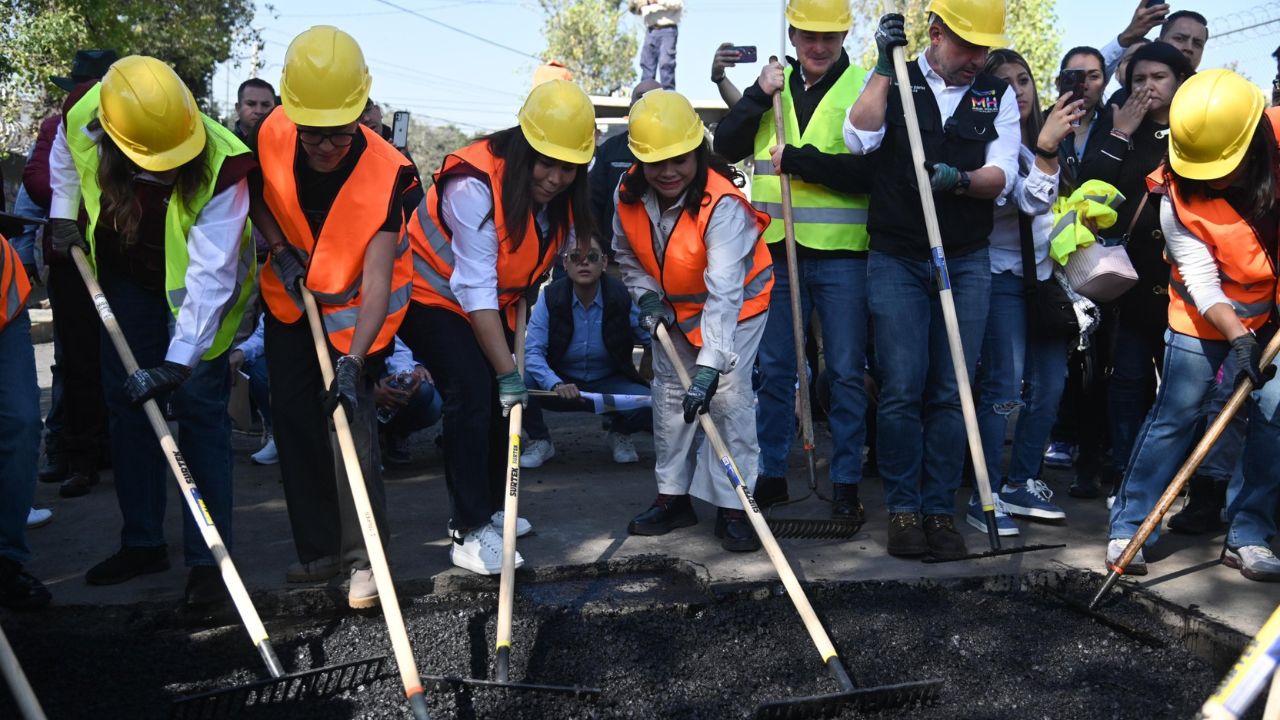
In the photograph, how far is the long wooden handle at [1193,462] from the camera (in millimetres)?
3686

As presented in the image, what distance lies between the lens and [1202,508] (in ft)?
15.1

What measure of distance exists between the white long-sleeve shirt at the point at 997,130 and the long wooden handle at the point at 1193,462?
1081 mm

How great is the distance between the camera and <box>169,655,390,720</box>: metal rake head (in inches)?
116

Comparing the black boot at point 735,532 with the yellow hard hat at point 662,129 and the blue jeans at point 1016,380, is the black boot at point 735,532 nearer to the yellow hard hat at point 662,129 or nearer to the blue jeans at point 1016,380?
the blue jeans at point 1016,380

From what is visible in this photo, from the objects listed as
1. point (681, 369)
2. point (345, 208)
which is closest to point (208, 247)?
point (345, 208)

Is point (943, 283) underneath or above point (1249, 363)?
above

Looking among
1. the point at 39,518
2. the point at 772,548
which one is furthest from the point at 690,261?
the point at 39,518

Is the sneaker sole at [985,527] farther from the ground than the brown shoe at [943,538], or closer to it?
closer to it

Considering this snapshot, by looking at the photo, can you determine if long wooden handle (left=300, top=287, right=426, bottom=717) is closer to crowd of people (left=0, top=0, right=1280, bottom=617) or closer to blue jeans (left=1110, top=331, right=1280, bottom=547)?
crowd of people (left=0, top=0, right=1280, bottom=617)

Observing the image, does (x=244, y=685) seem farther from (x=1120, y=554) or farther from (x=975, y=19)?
(x=975, y=19)

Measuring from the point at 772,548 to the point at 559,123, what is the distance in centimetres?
155

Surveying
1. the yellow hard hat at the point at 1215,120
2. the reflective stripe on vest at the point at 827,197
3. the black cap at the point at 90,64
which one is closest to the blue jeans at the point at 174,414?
the black cap at the point at 90,64

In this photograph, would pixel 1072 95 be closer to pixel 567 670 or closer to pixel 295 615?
pixel 567 670

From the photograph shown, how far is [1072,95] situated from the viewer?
177 inches
